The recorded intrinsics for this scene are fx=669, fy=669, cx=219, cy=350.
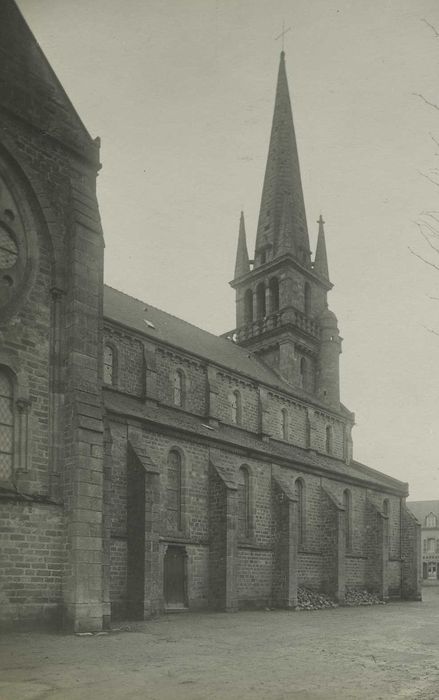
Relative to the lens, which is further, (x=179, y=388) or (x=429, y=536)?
(x=429, y=536)

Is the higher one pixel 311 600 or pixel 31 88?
pixel 31 88

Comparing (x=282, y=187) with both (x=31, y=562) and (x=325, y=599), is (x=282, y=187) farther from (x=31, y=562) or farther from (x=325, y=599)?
(x=31, y=562)

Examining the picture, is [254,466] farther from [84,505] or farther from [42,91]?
[42,91]

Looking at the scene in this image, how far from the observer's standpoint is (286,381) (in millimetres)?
39844

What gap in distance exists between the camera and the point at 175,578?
23.9 m

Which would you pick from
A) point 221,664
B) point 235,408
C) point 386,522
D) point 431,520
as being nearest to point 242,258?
point 235,408

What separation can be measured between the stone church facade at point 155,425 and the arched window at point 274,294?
9 centimetres

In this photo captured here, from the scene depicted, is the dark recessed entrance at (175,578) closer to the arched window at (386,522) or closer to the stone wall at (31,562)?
the stone wall at (31,562)

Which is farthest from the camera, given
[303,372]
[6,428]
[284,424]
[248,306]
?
[248,306]

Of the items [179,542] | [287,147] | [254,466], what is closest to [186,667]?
[179,542]

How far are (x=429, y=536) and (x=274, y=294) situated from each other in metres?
48.3

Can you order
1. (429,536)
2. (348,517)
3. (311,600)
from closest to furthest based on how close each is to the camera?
(311,600)
(348,517)
(429,536)

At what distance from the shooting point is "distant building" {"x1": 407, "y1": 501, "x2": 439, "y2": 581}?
7600 centimetres

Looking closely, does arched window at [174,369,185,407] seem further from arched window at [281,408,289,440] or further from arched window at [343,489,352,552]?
arched window at [343,489,352,552]
